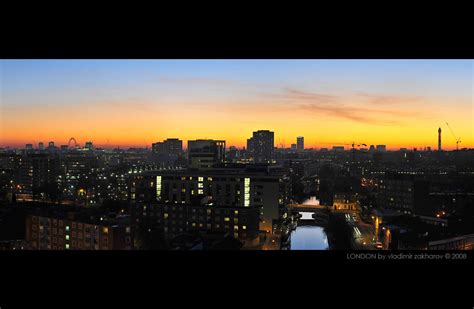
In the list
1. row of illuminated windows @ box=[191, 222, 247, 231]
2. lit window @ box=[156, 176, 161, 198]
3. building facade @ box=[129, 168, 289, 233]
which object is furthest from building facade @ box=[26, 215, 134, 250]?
lit window @ box=[156, 176, 161, 198]

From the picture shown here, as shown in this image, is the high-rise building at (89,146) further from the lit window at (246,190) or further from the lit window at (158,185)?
the lit window at (246,190)

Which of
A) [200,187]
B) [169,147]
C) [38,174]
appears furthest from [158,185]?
[38,174]

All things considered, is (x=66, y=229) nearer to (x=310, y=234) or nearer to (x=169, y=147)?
(x=169, y=147)

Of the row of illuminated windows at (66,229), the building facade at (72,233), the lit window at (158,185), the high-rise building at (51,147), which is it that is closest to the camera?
the building facade at (72,233)

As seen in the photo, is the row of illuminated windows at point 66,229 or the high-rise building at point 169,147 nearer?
the row of illuminated windows at point 66,229

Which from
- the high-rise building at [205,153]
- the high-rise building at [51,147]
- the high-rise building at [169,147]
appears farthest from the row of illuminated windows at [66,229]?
the high-rise building at [205,153]
